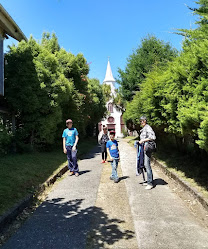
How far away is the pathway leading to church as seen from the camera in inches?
126

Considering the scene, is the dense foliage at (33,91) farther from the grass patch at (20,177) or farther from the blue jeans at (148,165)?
the blue jeans at (148,165)

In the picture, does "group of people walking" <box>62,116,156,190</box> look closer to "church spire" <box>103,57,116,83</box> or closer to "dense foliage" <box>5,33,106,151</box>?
"dense foliage" <box>5,33,106,151</box>

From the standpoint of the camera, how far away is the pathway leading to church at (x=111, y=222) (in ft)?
10.5

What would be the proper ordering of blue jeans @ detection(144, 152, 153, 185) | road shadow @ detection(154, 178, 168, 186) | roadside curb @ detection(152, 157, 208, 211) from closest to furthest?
1. roadside curb @ detection(152, 157, 208, 211)
2. blue jeans @ detection(144, 152, 153, 185)
3. road shadow @ detection(154, 178, 168, 186)

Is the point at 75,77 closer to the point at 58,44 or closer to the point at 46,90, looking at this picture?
the point at 58,44

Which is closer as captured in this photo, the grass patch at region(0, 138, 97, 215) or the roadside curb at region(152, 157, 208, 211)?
the roadside curb at region(152, 157, 208, 211)

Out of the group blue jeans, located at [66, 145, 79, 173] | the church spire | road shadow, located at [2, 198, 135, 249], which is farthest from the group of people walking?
the church spire

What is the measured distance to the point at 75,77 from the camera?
1551 cm

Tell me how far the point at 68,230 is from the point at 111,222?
76cm

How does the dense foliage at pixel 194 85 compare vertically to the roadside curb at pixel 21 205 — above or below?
above

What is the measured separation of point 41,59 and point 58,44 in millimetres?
5188

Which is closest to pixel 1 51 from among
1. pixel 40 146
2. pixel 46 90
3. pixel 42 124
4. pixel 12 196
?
pixel 46 90

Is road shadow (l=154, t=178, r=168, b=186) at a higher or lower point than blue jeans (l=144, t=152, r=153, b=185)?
lower

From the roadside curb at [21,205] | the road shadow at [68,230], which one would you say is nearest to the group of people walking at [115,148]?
the roadside curb at [21,205]
